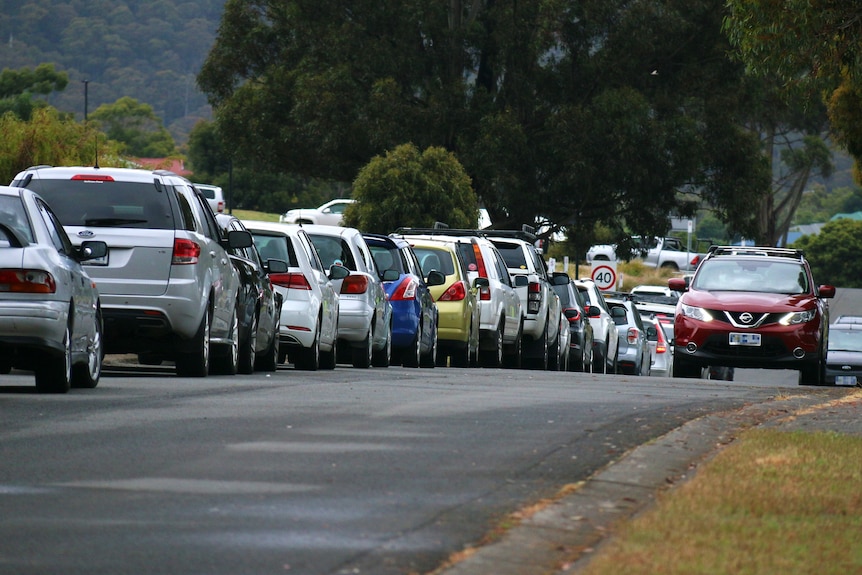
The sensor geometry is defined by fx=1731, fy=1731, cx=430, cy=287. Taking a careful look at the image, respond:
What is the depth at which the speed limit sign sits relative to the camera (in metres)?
48.6

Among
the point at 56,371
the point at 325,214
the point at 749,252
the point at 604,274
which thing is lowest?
the point at 56,371

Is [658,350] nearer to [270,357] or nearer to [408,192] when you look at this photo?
A: [408,192]

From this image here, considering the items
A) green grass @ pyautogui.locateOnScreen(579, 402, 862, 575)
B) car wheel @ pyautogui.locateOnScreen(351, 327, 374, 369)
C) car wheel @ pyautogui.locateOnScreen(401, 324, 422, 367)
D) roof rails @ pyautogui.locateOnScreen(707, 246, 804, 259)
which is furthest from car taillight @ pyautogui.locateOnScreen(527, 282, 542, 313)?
green grass @ pyautogui.locateOnScreen(579, 402, 862, 575)

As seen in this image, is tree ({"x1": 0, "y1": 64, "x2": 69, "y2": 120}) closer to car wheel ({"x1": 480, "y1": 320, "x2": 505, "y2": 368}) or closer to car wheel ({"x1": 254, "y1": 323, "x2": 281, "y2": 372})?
car wheel ({"x1": 480, "y1": 320, "x2": 505, "y2": 368})

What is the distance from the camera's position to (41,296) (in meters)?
12.5

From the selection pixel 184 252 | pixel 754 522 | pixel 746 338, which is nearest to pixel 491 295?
pixel 746 338

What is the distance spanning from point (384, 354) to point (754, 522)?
49.1 ft

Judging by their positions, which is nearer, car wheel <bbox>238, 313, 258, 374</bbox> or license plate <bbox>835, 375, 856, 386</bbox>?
car wheel <bbox>238, 313, 258, 374</bbox>

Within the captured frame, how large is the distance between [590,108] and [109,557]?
40.4m

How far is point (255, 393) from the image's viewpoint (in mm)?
13594

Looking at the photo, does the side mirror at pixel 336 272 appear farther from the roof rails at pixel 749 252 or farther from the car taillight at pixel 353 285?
the roof rails at pixel 749 252

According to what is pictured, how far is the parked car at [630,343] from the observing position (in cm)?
3491

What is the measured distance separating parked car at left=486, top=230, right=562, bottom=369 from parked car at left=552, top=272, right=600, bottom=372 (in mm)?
1006

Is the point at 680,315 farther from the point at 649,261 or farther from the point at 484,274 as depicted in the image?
the point at 649,261
